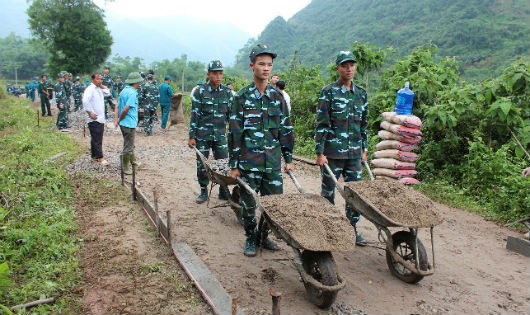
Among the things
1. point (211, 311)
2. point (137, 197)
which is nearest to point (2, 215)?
point (137, 197)

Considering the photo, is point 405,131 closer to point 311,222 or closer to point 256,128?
point 256,128

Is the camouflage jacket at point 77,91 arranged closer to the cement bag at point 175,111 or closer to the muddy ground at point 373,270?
the cement bag at point 175,111

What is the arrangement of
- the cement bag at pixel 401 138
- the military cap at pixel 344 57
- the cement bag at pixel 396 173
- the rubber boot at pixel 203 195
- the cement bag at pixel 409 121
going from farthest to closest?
the cement bag at pixel 396 173, the cement bag at pixel 401 138, the cement bag at pixel 409 121, the rubber boot at pixel 203 195, the military cap at pixel 344 57

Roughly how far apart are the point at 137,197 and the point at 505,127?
20.2 ft

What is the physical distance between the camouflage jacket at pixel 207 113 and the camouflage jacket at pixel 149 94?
668cm

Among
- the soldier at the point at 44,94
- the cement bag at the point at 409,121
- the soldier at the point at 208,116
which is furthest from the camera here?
the soldier at the point at 44,94

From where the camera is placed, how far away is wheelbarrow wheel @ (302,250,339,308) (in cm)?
317

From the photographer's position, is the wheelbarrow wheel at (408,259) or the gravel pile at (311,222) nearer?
the gravel pile at (311,222)

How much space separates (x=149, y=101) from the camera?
39.6ft

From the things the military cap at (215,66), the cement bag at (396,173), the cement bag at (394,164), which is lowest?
the cement bag at (396,173)

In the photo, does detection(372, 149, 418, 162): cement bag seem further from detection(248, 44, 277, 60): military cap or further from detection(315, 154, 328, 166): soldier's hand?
detection(248, 44, 277, 60): military cap

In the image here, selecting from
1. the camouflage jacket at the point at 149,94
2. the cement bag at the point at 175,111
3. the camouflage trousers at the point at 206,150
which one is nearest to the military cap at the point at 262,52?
the camouflage trousers at the point at 206,150

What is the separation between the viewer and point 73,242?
14.4ft

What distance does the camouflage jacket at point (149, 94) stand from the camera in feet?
39.7
